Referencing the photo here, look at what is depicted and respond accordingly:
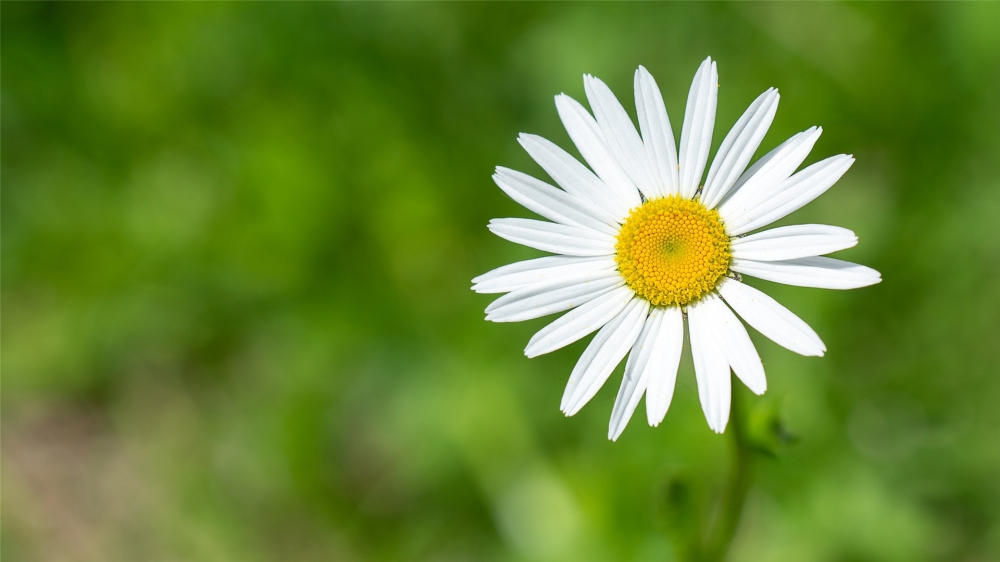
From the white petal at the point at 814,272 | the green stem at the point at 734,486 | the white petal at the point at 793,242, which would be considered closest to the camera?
the white petal at the point at 814,272

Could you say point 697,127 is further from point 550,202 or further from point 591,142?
point 550,202

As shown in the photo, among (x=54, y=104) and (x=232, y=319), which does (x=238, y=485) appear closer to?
(x=232, y=319)

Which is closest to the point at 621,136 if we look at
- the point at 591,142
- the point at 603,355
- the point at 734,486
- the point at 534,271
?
the point at 591,142

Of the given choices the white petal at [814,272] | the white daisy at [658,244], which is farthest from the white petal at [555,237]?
the white petal at [814,272]

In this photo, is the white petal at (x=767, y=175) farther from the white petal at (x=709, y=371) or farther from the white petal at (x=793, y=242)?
the white petal at (x=709, y=371)

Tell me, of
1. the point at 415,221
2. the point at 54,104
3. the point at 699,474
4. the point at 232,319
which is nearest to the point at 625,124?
the point at 699,474

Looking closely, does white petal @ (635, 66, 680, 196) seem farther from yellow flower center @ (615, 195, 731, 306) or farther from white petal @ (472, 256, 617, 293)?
white petal @ (472, 256, 617, 293)

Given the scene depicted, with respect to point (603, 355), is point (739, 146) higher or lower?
higher
